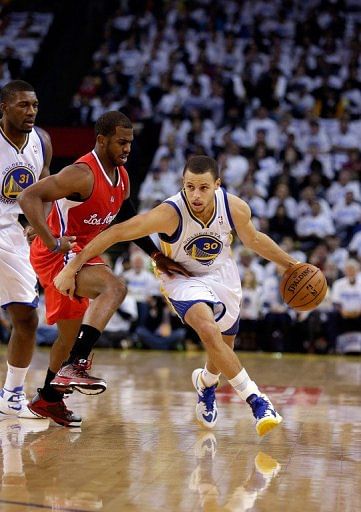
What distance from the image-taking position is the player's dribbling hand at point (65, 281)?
5551mm

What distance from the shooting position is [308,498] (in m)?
4.08

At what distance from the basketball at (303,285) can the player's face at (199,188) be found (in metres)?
0.88

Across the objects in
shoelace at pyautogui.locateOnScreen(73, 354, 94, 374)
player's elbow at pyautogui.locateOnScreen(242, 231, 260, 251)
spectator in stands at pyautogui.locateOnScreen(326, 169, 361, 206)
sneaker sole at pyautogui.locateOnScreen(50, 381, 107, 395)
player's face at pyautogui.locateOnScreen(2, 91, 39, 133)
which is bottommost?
spectator in stands at pyautogui.locateOnScreen(326, 169, 361, 206)

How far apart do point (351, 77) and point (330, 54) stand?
727 millimetres

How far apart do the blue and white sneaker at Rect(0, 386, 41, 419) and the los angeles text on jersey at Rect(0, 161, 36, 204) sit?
126cm

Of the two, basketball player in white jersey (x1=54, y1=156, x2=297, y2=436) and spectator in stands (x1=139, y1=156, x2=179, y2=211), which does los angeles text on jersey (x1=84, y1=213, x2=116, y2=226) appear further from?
spectator in stands (x1=139, y1=156, x2=179, y2=211)

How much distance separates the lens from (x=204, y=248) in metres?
5.85

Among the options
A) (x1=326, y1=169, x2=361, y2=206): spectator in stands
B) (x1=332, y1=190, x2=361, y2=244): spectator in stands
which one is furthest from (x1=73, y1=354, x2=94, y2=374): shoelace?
(x1=326, y1=169, x2=361, y2=206): spectator in stands

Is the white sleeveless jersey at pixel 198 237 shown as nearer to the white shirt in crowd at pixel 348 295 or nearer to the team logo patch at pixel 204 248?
the team logo patch at pixel 204 248

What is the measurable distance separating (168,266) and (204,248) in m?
0.25

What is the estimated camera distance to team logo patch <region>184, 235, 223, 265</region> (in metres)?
5.81

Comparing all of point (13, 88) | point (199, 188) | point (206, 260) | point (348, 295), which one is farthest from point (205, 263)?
point (348, 295)

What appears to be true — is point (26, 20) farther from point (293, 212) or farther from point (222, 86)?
point (293, 212)

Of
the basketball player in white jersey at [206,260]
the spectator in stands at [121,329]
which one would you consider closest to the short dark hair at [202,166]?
the basketball player in white jersey at [206,260]
